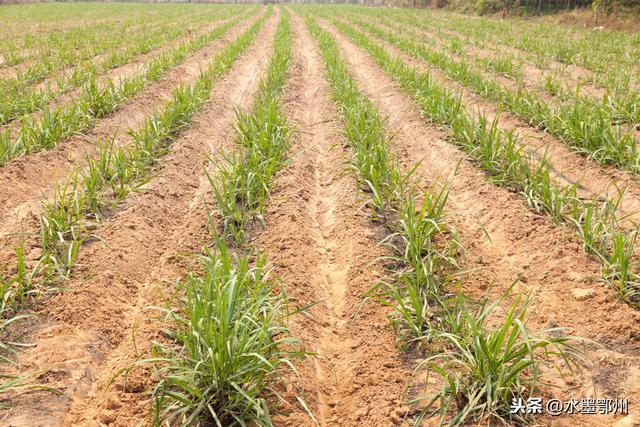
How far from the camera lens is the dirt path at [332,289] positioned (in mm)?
2467

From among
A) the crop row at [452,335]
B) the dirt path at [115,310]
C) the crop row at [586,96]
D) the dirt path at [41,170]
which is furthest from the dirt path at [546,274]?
the dirt path at [41,170]

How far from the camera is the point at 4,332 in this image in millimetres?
2676

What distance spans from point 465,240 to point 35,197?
3.75 m

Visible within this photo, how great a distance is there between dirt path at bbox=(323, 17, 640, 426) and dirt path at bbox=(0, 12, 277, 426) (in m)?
1.98

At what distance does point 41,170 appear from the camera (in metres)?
4.87

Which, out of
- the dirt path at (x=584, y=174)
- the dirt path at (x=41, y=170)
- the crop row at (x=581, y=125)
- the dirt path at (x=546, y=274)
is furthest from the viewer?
the crop row at (x=581, y=125)

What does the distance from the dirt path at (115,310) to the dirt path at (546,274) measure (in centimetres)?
198

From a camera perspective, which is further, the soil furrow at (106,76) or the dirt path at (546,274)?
the soil furrow at (106,76)

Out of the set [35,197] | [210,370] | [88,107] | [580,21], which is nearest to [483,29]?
[580,21]

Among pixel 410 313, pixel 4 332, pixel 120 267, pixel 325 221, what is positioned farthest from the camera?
pixel 325 221

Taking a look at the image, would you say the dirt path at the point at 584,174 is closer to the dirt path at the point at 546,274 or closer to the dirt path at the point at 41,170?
the dirt path at the point at 546,274

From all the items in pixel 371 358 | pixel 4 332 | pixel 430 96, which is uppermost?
pixel 430 96

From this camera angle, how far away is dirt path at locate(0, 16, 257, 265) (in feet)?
12.6

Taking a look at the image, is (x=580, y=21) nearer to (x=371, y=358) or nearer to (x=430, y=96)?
(x=430, y=96)
